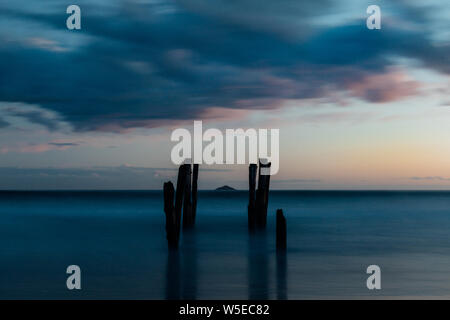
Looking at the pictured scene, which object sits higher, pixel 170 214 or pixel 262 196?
pixel 262 196

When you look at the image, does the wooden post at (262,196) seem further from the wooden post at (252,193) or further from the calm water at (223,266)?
the calm water at (223,266)

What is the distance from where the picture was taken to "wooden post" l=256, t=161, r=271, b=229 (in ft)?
71.4

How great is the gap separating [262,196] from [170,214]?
6.60 metres

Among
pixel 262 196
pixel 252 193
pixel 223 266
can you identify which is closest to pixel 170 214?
pixel 223 266

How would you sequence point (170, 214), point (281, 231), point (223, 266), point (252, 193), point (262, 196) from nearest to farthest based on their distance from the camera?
point (223, 266) < point (170, 214) < point (281, 231) < point (262, 196) < point (252, 193)

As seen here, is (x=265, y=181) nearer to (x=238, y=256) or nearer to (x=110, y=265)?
(x=238, y=256)

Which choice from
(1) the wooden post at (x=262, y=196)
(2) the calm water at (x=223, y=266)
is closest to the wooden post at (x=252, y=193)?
(1) the wooden post at (x=262, y=196)

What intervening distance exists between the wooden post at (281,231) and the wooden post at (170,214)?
3.20m

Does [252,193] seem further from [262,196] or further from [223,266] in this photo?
[223,266]

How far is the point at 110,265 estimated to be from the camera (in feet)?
51.6

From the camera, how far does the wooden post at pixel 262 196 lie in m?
21.8

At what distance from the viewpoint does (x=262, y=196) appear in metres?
22.3

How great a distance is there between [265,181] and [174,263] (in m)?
6.89
